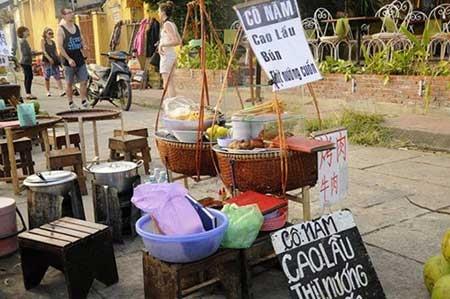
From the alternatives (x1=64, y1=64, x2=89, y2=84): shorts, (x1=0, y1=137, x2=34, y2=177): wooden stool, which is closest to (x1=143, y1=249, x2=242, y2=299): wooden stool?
(x1=0, y1=137, x2=34, y2=177): wooden stool

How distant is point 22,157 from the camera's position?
557 centimetres

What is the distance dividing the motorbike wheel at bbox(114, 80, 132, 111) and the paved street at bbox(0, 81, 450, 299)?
4.37m

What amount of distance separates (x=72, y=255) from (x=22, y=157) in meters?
3.00

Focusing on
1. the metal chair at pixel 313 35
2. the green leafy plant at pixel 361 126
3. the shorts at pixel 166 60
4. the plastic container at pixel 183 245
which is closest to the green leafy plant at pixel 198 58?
the metal chair at pixel 313 35

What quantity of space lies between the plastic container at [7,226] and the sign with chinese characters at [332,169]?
84.2 inches

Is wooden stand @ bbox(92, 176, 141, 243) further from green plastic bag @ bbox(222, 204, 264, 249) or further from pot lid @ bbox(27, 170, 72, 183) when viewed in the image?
green plastic bag @ bbox(222, 204, 264, 249)

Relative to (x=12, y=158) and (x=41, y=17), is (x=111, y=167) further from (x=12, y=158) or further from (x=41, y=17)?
(x=41, y=17)

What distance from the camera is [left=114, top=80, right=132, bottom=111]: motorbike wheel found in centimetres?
1039

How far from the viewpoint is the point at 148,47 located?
11633 mm

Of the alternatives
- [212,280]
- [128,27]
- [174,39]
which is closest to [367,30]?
[174,39]

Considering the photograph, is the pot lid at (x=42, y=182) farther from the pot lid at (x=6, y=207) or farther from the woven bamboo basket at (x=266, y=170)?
the woven bamboo basket at (x=266, y=170)

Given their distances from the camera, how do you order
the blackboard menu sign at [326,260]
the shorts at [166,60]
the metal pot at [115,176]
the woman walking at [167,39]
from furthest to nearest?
the shorts at [166,60] → the woman walking at [167,39] → the metal pot at [115,176] → the blackboard menu sign at [326,260]

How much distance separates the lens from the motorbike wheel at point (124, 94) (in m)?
10.4

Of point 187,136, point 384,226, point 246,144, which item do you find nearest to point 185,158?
point 187,136
